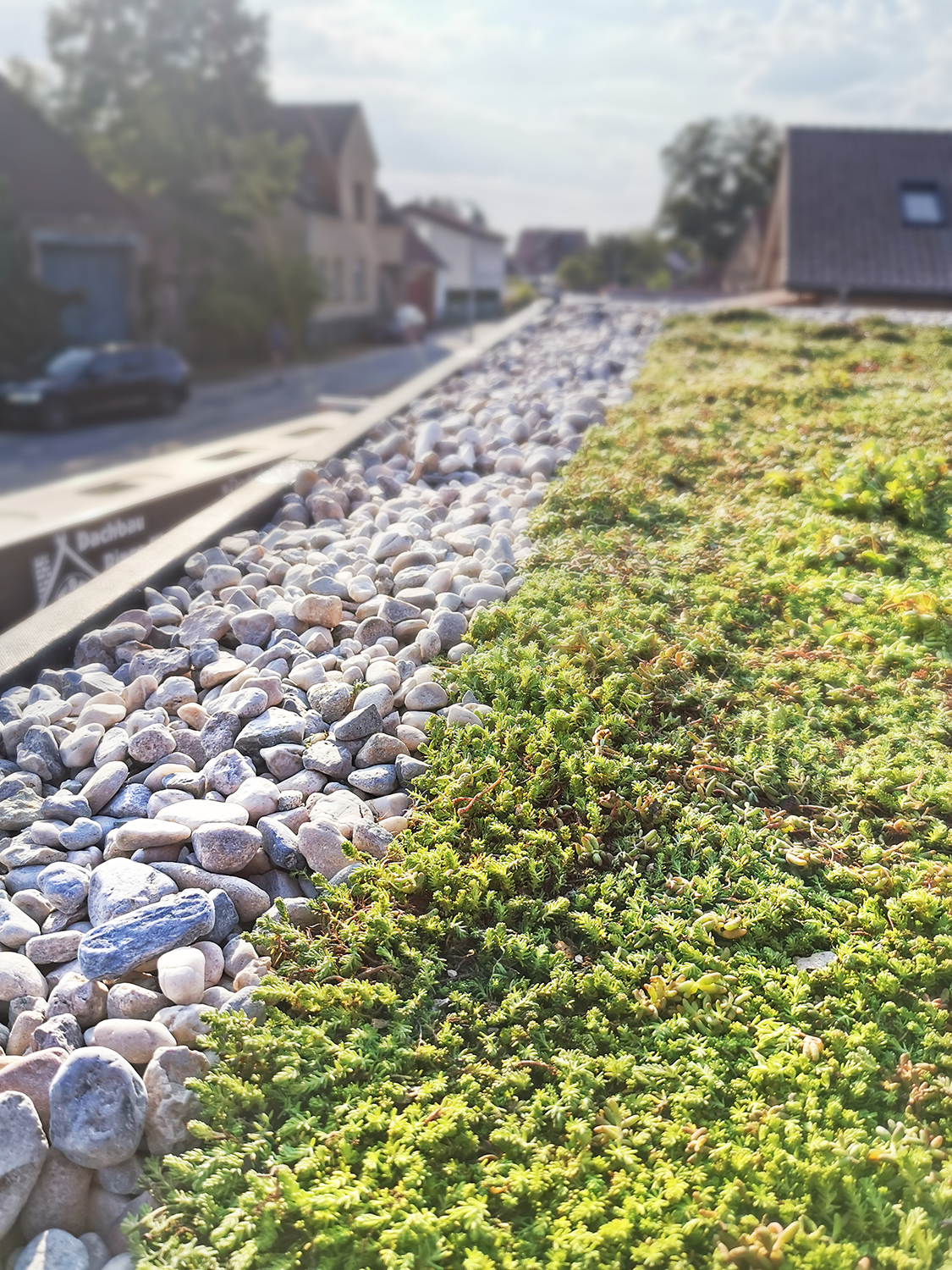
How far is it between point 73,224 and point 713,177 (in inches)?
1347

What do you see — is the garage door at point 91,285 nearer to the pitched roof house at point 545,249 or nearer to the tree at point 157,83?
the tree at point 157,83

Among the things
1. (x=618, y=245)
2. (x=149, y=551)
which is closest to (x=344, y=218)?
(x=618, y=245)

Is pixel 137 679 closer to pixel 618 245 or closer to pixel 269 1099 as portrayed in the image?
pixel 269 1099

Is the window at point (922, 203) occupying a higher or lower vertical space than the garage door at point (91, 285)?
higher

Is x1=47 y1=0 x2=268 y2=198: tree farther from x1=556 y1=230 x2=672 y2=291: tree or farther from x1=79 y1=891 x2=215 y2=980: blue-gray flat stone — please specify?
x1=79 y1=891 x2=215 y2=980: blue-gray flat stone

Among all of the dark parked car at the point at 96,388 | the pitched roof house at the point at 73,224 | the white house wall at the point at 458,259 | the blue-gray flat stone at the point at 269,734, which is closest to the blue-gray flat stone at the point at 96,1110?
the blue-gray flat stone at the point at 269,734

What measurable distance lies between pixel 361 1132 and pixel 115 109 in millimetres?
33851

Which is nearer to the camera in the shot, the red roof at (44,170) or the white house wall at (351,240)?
the red roof at (44,170)

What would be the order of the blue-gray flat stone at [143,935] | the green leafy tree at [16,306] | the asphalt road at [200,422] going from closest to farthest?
the blue-gray flat stone at [143,935] < the asphalt road at [200,422] < the green leafy tree at [16,306]

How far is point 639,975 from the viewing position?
8.29 ft

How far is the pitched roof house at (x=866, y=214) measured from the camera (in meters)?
20.0

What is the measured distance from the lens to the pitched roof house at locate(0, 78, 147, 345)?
81.2 feet

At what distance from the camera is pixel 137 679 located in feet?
12.5

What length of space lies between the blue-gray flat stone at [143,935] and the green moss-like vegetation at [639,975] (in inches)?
8.9
